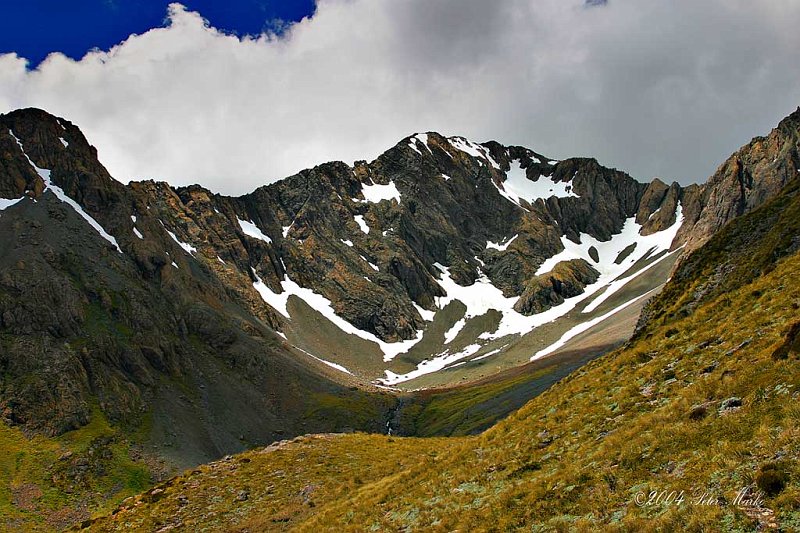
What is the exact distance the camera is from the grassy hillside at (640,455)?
1358 centimetres

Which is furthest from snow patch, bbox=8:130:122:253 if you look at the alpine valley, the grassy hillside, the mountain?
the grassy hillside

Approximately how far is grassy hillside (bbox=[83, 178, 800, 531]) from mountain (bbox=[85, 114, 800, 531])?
0.06 m

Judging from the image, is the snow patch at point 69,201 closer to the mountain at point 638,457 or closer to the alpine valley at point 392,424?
the alpine valley at point 392,424

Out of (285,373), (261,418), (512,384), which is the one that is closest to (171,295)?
(285,373)

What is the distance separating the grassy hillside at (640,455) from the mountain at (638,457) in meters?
0.06

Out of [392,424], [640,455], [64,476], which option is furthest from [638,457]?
[392,424]

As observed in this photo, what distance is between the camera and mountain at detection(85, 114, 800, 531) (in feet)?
44.5

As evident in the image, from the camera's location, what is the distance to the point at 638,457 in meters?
17.0

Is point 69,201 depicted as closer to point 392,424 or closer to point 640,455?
point 392,424

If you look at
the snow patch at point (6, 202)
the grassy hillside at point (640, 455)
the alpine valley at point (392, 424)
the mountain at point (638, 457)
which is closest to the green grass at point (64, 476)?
the alpine valley at point (392, 424)

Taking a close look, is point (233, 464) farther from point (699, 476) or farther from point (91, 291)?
point (91, 291)

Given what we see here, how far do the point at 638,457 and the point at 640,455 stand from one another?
108 mm

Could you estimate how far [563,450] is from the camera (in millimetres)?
21719

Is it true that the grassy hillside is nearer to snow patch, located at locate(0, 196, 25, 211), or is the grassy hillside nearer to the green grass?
the green grass
